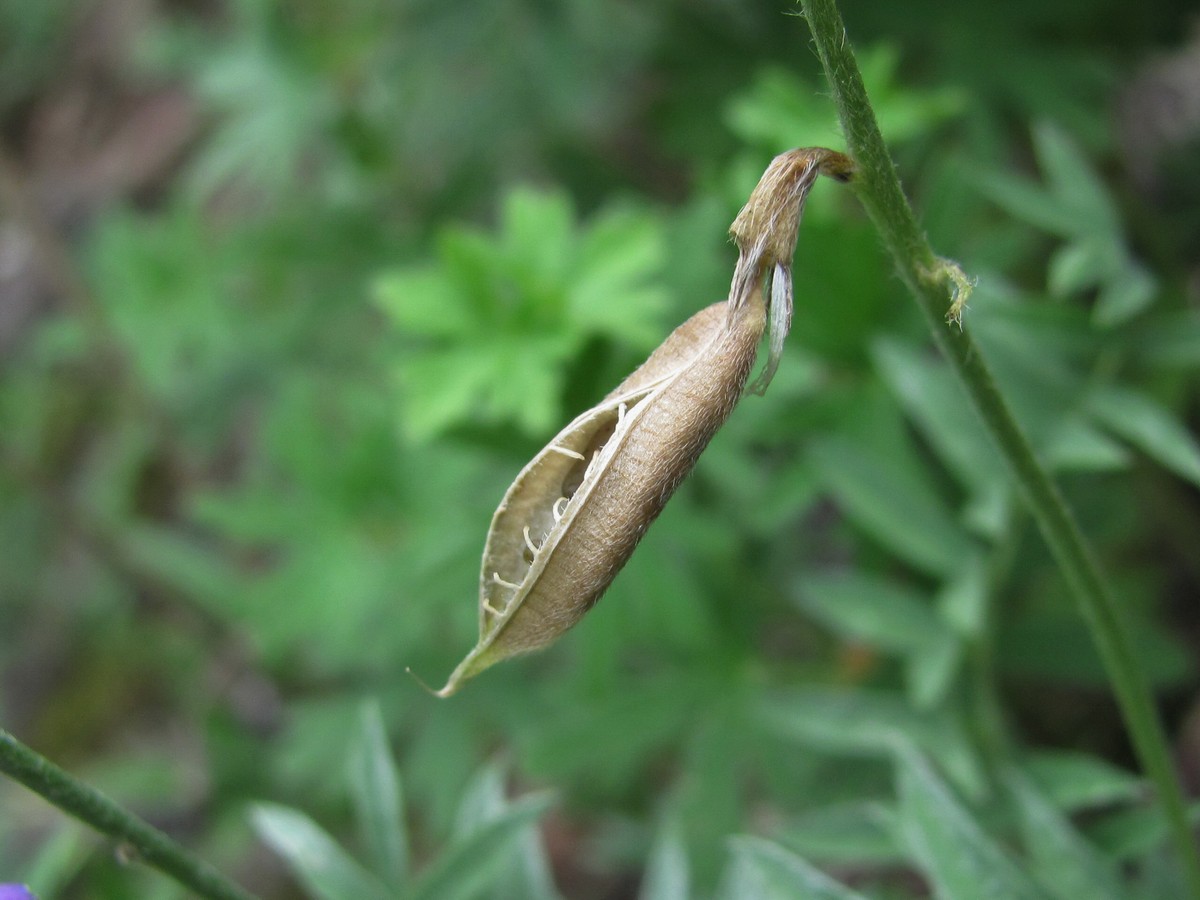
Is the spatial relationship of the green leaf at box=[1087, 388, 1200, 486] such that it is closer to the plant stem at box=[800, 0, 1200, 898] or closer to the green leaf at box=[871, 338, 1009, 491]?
the green leaf at box=[871, 338, 1009, 491]

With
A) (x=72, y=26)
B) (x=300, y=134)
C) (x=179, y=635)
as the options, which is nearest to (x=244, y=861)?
(x=179, y=635)

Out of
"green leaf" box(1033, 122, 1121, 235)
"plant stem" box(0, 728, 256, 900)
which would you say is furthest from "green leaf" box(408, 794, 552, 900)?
"green leaf" box(1033, 122, 1121, 235)

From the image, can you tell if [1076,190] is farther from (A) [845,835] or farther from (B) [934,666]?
(A) [845,835]

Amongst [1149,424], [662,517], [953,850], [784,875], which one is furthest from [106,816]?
[1149,424]

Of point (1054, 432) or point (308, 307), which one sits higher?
point (308, 307)

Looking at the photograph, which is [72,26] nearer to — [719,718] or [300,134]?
[300,134]
